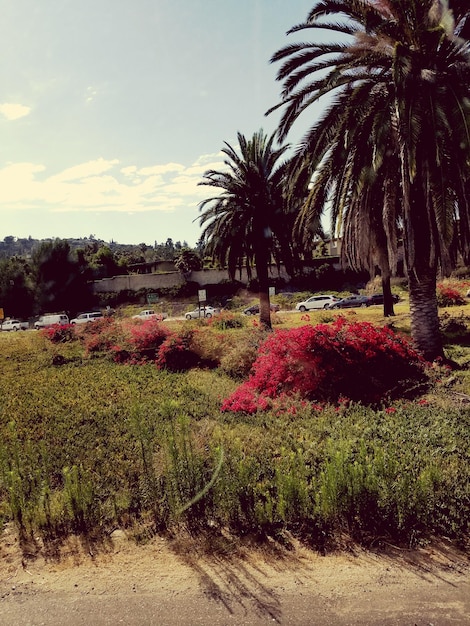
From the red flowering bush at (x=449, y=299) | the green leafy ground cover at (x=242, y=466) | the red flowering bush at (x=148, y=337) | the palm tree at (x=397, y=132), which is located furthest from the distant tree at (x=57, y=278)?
the palm tree at (x=397, y=132)

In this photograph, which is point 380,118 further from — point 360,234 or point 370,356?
point 370,356

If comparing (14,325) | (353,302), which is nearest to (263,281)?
(353,302)

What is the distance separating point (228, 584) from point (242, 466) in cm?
166

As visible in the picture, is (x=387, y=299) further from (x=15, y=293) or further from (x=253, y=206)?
(x=15, y=293)

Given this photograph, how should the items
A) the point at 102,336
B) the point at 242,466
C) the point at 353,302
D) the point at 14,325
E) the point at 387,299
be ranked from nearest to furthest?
the point at 242,466 → the point at 102,336 → the point at 387,299 → the point at 353,302 → the point at 14,325

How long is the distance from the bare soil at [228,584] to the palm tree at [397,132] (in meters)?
8.14

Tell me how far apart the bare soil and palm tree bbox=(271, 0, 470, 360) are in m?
8.14

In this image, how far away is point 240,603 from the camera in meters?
4.66

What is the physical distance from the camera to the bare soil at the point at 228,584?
447cm

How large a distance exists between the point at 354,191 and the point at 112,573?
1074cm

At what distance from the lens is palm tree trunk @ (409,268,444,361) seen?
A: 527 inches

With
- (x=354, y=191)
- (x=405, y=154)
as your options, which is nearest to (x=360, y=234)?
(x=354, y=191)

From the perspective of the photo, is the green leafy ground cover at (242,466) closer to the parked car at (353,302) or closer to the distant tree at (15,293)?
the parked car at (353,302)

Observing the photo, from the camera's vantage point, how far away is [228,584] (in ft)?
16.3
